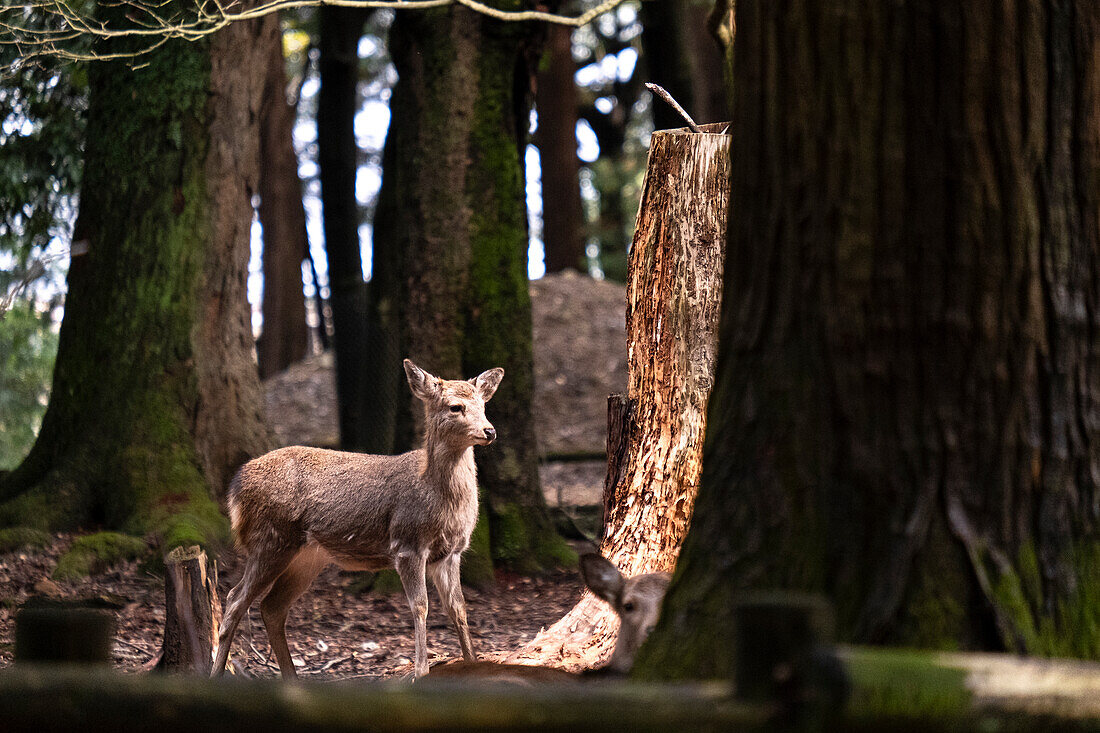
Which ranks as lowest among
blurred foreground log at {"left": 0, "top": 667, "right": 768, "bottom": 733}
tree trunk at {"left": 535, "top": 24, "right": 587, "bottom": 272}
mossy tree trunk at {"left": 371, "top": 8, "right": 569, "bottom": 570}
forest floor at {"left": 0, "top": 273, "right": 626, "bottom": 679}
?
forest floor at {"left": 0, "top": 273, "right": 626, "bottom": 679}

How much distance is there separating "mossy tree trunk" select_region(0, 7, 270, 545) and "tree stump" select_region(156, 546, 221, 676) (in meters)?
3.13

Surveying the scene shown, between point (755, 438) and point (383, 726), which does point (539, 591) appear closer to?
point (755, 438)

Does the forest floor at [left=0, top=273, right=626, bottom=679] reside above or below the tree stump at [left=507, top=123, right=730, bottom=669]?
below

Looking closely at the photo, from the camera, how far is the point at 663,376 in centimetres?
674

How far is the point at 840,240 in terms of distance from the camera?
3.87 m

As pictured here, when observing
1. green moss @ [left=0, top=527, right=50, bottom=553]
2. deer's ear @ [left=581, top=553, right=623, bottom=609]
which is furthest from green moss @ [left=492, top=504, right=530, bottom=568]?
deer's ear @ [left=581, top=553, right=623, bottom=609]

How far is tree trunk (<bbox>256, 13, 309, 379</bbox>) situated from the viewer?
2445 cm

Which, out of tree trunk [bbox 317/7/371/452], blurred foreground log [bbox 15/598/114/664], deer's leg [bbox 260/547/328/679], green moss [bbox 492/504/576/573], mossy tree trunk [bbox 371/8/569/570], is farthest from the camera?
tree trunk [bbox 317/7/371/452]

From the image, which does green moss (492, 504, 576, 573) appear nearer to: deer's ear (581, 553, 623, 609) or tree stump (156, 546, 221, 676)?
tree stump (156, 546, 221, 676)

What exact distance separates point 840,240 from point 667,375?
2.91 m

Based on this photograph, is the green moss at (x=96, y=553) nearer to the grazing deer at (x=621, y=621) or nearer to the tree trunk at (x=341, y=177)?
the grazing deer at (x=621, y=621)

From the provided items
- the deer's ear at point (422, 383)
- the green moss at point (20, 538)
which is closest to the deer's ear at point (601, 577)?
the deer's ear at point (422, 383)

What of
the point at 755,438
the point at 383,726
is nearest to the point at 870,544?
the point at 755,438

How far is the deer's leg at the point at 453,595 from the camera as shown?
6745 millimetres
